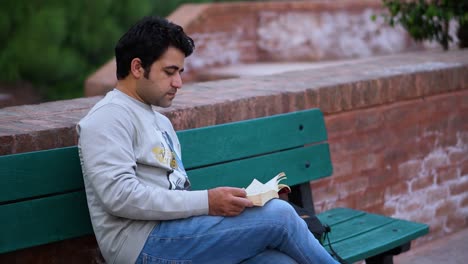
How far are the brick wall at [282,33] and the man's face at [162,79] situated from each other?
6.12 meters

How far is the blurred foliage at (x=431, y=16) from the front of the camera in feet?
23.7

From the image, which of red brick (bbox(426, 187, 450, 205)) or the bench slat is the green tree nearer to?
red brick (bbox(426, 187, 450, 205))

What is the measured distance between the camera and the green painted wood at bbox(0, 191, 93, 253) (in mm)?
3221

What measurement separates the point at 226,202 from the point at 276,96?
1.31 meters

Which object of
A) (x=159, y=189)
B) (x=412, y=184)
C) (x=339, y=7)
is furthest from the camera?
(x=339, y=7)

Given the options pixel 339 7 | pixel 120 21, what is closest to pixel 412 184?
pixel 339 7

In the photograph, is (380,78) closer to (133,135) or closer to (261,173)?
(261,173)

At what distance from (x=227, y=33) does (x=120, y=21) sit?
125 inches

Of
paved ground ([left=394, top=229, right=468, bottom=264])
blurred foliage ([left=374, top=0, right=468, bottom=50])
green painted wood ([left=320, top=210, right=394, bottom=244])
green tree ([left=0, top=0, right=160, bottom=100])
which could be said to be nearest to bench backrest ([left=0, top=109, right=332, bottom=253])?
green painted wood ([left=320, top=210, right=394, bottom=244])

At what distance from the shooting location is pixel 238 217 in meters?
3.22

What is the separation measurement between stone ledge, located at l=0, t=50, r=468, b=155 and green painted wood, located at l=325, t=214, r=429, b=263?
75 cm

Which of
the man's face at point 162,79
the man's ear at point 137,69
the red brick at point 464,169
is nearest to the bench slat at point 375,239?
the man's face at point 162,79

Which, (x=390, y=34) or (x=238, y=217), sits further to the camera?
(x=390, y=34)

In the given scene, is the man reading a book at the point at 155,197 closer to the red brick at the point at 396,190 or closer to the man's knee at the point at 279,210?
the man's knee at the point at 279,210
